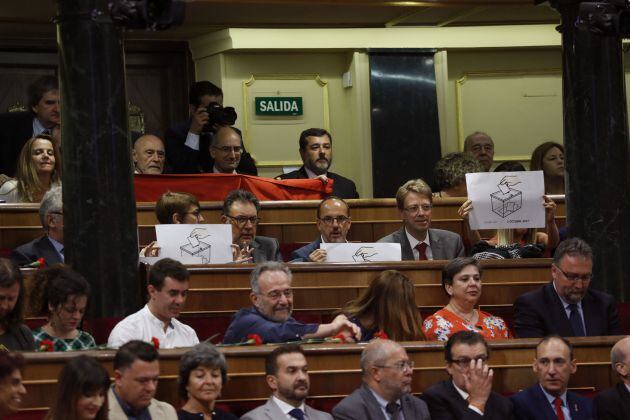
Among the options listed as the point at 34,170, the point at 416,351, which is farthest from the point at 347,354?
the point at 34,170

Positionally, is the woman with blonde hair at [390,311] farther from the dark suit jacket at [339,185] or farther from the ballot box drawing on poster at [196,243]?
the dark suit jacket at [339,185]

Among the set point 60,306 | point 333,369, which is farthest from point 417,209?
point 60,306

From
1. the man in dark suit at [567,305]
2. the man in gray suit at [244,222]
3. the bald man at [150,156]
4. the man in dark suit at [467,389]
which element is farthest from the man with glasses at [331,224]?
the man in dark suit at [467,389]

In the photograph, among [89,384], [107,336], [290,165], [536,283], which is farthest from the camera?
[290,165]

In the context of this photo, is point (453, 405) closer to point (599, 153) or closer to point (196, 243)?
point (196, 243)

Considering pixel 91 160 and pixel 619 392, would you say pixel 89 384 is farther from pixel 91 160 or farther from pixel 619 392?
pixel 619 392

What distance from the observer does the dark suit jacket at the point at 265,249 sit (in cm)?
703

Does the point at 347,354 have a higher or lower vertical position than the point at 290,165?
lower

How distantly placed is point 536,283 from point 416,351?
4.28 feet

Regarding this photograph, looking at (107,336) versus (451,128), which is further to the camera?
(451,128)

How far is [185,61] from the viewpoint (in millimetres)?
10891

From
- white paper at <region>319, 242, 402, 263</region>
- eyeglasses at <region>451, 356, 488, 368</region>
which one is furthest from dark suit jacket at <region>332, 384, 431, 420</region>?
white paper at <region>319, 242, 402, 263</region>

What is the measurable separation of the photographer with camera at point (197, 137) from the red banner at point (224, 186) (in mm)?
406

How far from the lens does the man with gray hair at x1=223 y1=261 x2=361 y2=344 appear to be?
5.90 m
